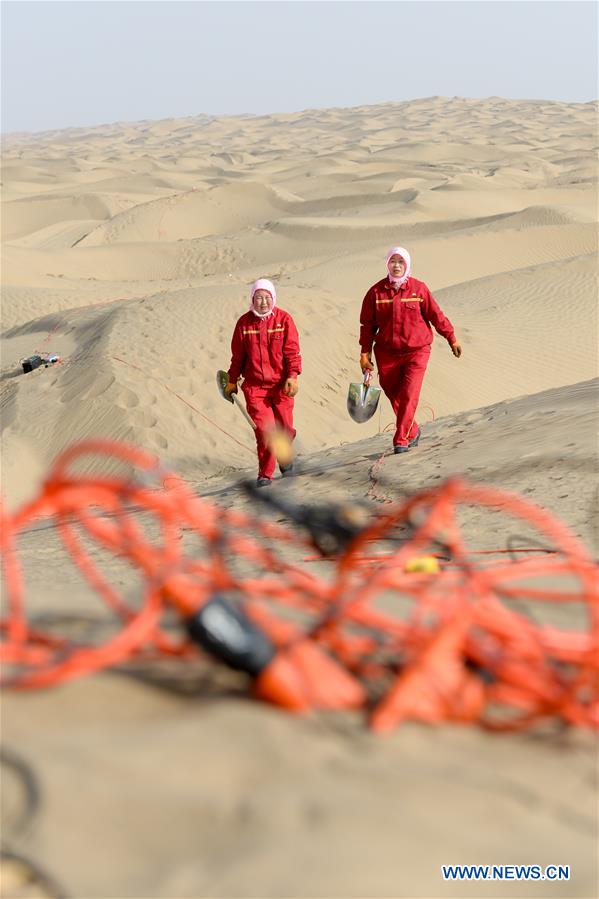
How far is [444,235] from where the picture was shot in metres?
22.0

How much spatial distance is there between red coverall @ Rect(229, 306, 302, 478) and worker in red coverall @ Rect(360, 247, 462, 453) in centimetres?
64

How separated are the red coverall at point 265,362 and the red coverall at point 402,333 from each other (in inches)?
26.0

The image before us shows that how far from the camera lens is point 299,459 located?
7820 millimetres

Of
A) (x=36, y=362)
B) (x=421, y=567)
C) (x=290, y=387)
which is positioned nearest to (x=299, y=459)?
(x=290, y=387)

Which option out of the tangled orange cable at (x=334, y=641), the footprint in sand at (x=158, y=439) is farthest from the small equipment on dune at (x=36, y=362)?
the tangled orange cable at (x=334, y=641)

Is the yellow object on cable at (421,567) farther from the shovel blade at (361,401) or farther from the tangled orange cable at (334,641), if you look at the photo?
the shovel blade at (361,401)

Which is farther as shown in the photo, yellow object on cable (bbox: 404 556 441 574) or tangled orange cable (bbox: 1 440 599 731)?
yellow object on cable (bbox: 404 556 441 574)

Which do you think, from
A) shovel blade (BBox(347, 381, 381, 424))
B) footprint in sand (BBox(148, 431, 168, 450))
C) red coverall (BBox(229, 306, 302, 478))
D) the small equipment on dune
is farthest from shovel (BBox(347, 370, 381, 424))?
the small equipment on dune

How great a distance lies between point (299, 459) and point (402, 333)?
66.0 inches

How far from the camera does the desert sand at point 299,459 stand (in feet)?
5.53

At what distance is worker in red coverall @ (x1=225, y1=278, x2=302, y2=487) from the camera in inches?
250

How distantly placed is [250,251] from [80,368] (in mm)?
14066

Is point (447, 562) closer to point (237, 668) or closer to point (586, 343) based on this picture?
point (237, 668)

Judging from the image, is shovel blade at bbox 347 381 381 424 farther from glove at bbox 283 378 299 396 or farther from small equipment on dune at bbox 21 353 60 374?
small equipment on dune at bbox 21 353 60 374
